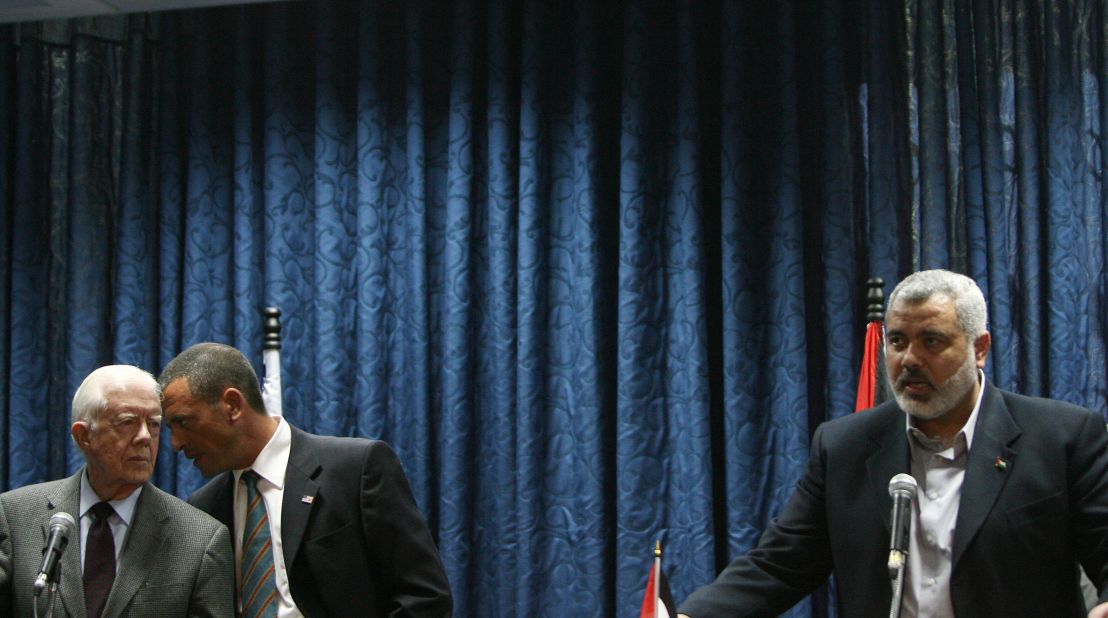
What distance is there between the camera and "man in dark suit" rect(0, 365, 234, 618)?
2.93 meters

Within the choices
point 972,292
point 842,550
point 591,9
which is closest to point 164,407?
point 842,550

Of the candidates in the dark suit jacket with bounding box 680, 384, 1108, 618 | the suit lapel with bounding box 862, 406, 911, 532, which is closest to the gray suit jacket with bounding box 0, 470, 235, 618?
the dark suit jacket with bounding box 680, 384, 1108, 618

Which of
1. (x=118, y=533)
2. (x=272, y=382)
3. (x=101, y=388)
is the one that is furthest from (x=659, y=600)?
(x=272, y=382)

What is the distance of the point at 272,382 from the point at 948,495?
8.80 feet

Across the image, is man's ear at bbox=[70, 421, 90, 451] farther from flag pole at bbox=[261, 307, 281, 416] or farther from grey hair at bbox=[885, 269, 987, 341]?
grey hair at bbox=[885, 269, 987, 341]

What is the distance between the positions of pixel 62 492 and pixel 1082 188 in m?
3.63

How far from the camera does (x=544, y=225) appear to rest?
15.8ft

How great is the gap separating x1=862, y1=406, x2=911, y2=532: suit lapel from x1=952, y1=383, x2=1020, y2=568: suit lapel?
0.16 metres

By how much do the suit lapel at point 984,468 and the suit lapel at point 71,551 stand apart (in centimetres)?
208

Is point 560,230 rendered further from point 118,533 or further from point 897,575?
point 897,575

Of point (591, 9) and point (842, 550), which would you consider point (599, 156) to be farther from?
point (842, 550)

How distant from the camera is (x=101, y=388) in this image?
3.06m

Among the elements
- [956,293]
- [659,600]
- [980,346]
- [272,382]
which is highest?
[956,293]

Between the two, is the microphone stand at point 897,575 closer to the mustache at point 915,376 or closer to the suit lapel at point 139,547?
the mustache at point 915,376
